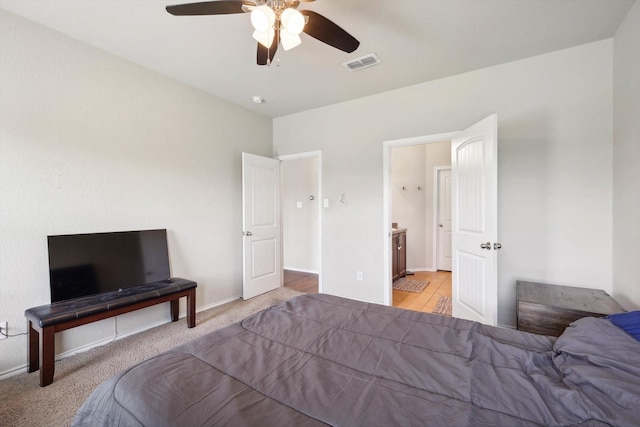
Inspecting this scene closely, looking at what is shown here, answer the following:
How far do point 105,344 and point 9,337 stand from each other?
0.64 m

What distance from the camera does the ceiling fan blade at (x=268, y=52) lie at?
6.09 feet

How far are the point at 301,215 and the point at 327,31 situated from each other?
421 cm

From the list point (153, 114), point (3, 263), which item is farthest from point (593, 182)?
point (3, 263)

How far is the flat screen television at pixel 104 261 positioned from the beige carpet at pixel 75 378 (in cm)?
52

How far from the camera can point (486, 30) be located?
7.26 ft

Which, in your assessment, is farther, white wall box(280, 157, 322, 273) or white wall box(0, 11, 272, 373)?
white wall box(280, 157, 322, 273)

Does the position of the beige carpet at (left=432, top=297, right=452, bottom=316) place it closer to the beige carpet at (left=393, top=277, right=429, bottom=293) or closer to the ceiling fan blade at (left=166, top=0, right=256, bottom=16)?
the beige carpet at (left=393, top=277, right=429, bottom=293)

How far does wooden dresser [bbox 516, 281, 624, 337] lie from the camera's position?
200cm

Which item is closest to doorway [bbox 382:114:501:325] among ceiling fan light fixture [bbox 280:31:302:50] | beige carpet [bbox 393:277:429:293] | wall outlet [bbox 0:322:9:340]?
beige carpet [bbox 393:277:429:293]

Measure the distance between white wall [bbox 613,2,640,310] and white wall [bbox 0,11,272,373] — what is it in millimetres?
3873

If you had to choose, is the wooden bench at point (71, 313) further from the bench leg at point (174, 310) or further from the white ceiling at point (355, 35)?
the white ceiling at point (355, 35)

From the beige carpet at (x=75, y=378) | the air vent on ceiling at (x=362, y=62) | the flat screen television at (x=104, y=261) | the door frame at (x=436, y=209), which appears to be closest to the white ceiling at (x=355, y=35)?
→ the air vent on ceiling at (x=362, y=62)

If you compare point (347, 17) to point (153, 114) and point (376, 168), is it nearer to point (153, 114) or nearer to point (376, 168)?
point (376, 168)

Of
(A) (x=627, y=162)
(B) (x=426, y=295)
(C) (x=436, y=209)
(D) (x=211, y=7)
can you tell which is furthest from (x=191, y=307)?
(C) (x=436, y=209)
